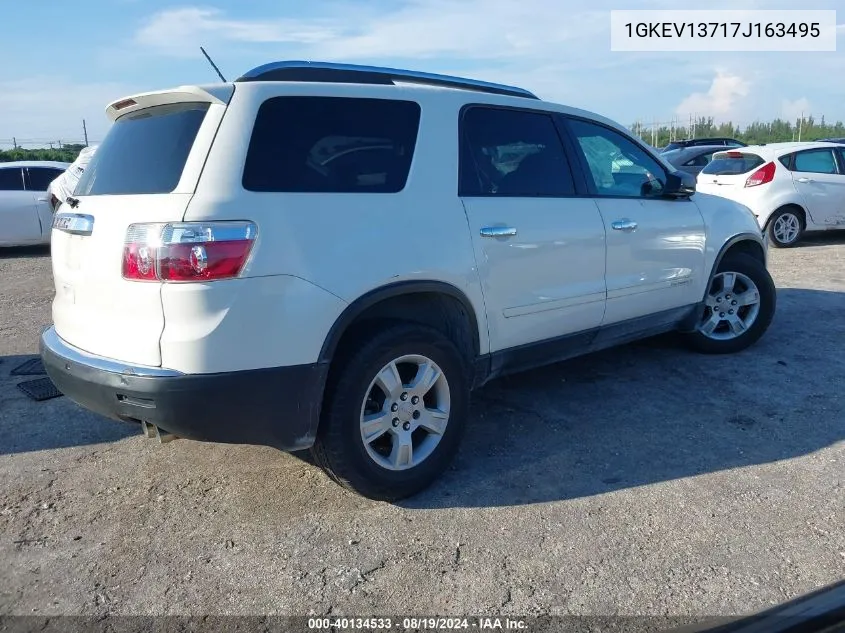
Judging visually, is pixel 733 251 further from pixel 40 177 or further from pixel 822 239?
pixel 40 177

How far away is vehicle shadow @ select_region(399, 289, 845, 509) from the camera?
11.9ft

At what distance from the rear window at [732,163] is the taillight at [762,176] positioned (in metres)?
0.13

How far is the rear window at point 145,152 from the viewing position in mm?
3027

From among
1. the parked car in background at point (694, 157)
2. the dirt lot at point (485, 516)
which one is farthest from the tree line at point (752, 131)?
the dirt lot at point (485, 516)

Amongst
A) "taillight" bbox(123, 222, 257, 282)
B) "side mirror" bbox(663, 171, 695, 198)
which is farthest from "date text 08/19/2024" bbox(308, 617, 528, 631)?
"side mirror" bbox(663, 171, 695, 198)

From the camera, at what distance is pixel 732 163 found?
11164mm

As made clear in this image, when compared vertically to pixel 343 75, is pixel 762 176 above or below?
below

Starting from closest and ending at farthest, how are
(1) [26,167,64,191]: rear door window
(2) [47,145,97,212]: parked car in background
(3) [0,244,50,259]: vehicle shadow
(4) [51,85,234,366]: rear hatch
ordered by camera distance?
(4) [51,85,234,366]: rear hatch < (2) [47,145,97,212]: parked car in background < (1) [26,167,64,191]: rear door window < (3) [0,244,50,259]: vehicle shadow

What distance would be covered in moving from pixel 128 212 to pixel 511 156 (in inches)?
80.1

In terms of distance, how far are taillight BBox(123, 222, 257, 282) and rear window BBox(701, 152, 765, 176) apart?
993 centimetres

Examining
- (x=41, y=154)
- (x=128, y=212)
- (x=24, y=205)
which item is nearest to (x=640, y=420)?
(x=128, y=212)

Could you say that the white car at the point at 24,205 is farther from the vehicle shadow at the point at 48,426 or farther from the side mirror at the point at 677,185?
the side mirror at the point at 677,185

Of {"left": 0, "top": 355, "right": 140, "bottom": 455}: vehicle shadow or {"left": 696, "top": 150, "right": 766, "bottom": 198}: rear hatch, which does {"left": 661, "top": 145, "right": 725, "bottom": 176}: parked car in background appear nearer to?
{"left": 696, "top": 150, "right": 766, "bottom": 198}: rear hatch

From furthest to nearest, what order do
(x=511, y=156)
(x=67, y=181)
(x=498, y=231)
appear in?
(x=67, y=181) < (x=511, y=156) < (x=498, y=231)
